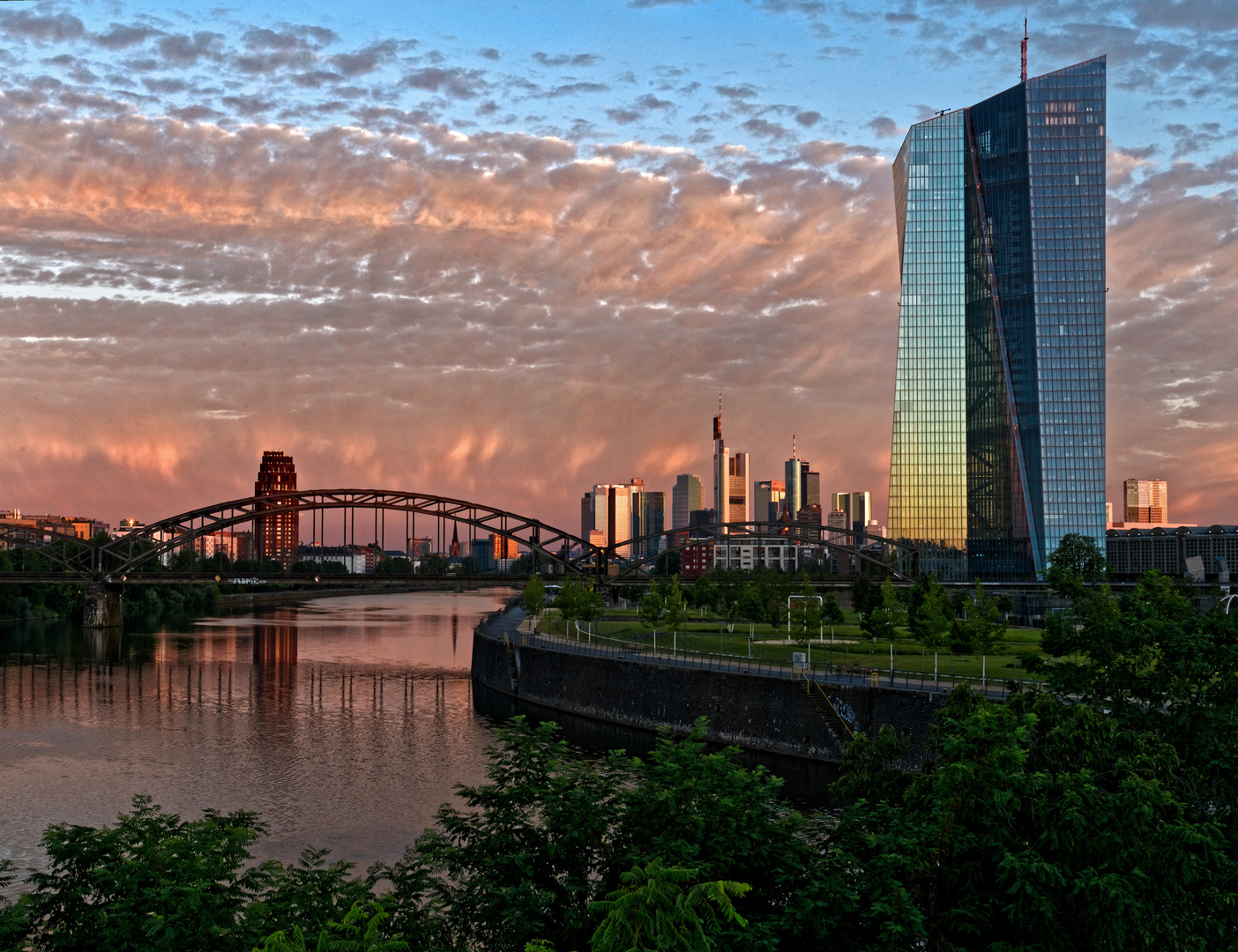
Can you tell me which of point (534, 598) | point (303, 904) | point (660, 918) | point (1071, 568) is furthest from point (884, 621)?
point (660, 918)

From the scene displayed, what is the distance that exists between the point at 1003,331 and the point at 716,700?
11943 centimetres

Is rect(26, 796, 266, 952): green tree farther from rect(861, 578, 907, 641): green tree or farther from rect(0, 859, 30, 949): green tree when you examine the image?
rect(861, 578, 907, 641): green tree

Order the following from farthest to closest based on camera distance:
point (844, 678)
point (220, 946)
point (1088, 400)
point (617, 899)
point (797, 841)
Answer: point (1088, 400) < point (844, 678) < point (797, 841) < point (220, 946) < point (617, 899)

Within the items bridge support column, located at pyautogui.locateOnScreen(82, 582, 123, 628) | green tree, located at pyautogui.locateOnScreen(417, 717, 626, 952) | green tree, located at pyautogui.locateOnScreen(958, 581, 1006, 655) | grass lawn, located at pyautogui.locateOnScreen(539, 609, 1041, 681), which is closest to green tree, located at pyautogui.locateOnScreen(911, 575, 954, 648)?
green tree, located at pyautogui.locateOnScreen(958, 581, 1006, 655)

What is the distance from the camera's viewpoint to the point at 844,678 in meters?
48.0

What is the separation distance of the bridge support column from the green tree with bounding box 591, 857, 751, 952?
11558 centimetres

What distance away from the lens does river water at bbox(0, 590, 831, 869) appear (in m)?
37.0

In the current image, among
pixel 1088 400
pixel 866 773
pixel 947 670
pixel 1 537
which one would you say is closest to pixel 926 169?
pixel 1088 400

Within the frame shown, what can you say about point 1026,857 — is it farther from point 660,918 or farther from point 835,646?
point 835,646

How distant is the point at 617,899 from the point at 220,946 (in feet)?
21.0

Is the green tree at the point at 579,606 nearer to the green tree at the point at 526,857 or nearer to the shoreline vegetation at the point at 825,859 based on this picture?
the green tree at the point at 526,857

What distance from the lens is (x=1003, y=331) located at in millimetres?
154250

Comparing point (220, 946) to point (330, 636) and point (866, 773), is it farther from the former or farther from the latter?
point (330, 636)

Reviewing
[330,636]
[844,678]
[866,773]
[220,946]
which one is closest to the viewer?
[220,946]
